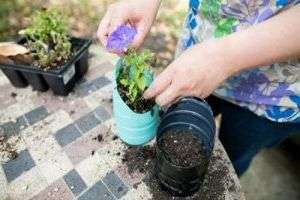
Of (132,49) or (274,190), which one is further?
(274,190)

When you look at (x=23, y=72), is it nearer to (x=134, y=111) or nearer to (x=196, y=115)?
(x=134, y=111)

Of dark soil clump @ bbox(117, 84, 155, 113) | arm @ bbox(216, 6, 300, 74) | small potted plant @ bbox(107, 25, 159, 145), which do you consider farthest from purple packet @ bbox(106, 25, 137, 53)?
arm @ bbox(216, 6, 300, 74)

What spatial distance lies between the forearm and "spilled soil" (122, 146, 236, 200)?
47 centimetres

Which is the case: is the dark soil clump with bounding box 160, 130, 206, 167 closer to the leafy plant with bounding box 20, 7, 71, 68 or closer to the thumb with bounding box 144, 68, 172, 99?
the thumb with bounding box 144, 68, 172, 99

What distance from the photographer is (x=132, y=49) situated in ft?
3.96

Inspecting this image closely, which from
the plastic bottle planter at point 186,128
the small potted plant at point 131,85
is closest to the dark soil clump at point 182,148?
the plastic bottle planter at point 186,128

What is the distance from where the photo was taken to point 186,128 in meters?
1.19

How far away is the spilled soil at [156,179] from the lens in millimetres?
1251

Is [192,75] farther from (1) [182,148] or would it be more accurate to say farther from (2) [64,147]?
(2) [64,147]

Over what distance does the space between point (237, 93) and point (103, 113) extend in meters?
0.56

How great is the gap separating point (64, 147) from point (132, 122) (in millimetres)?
319

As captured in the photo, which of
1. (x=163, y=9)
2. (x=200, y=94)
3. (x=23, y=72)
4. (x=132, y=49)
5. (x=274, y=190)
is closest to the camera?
(x=200, y=94)

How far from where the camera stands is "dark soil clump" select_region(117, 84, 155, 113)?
4.06 feet

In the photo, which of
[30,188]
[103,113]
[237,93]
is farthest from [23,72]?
[237,93]
